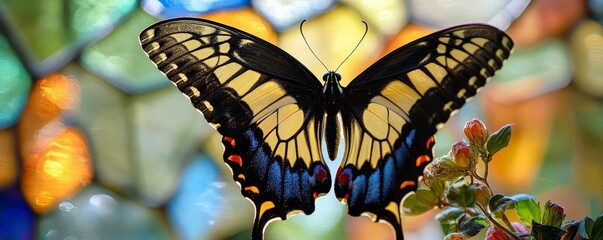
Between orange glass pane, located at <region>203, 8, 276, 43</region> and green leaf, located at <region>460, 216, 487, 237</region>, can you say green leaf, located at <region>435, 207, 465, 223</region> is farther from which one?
orange glass pane, located at <region>203, 8, 276, 43</region>

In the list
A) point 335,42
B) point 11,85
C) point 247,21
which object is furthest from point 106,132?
point 335,42

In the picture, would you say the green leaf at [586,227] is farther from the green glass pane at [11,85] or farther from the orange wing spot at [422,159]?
the green glass pane at [11,85]

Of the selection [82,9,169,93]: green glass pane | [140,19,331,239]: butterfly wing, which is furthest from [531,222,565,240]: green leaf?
[82,9,169,93]: green glass pane

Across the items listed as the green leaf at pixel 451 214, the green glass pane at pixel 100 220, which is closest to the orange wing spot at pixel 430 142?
the green leaf at pixel 451 214

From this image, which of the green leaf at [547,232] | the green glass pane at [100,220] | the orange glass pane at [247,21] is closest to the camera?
the green leaf at [547,232]

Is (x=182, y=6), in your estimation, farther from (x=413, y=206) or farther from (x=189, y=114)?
(x=413, y=206)

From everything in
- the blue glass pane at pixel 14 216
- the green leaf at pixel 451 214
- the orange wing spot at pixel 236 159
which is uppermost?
the green leaf at pixel 451 214
